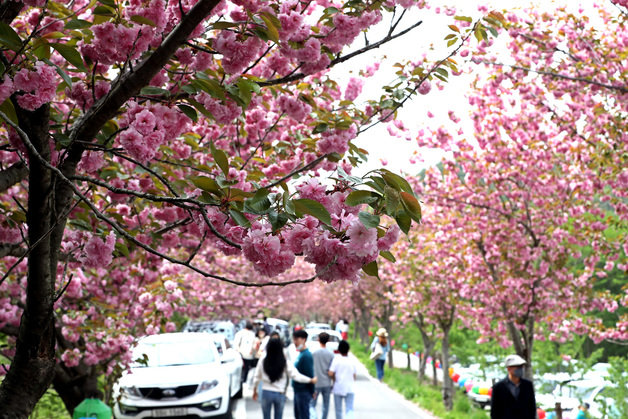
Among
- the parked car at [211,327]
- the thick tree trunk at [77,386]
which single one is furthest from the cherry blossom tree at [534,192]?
the parked car at [211,327]

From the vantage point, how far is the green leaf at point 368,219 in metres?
2.17

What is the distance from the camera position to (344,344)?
10844 millimetres

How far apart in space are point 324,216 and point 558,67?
764 centimetres

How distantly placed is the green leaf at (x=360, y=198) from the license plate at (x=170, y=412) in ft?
29.3

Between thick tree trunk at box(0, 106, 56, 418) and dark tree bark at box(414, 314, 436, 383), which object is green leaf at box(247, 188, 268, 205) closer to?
thick tree trunk at box(0, 106, 56, 418)

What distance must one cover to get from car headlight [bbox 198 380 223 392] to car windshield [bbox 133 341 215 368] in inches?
30.3

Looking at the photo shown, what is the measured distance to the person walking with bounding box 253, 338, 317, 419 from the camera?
9.27m

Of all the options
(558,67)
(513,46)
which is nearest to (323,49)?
(558,67)

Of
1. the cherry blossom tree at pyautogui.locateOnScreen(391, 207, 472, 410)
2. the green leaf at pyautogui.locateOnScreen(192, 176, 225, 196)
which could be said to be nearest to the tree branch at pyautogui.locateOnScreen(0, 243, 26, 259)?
the green leaf at pyautogui.locateOnScreen(192, 176, 225, 196)

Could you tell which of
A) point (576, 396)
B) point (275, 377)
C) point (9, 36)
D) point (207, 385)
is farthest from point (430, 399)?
point (9, 36)

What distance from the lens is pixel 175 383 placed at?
10.3 meters

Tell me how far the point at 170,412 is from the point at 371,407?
18.3ft

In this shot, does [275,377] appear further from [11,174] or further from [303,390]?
[11,174]

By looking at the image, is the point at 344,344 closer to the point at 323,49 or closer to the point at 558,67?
the point at 558,67
